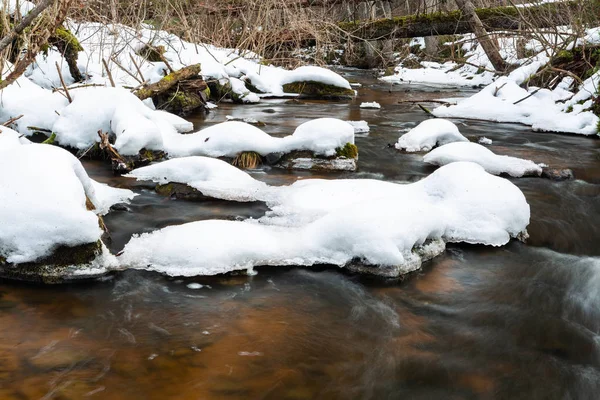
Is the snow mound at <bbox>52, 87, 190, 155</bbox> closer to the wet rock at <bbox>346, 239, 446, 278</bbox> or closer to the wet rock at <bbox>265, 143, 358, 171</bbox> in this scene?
the wet rock at <bbox>265, 143, 358, 171</bbox>

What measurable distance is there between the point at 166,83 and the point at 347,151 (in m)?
3.76

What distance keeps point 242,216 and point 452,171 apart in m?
1.82

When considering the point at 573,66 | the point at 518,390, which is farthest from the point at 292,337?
the point at 573,66

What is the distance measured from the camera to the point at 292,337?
8.27ft

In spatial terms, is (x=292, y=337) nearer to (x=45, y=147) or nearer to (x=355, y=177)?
(x=45, y=147)

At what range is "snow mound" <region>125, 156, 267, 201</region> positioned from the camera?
4.41 metres

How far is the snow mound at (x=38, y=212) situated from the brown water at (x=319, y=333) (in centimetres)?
24

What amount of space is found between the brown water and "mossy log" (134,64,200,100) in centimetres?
411

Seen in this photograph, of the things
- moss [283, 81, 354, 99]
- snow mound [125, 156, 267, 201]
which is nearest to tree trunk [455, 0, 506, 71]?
moss [283, 81, 354, 99]

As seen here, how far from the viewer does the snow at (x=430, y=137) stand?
6551mm

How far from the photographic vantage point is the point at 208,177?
4602mm

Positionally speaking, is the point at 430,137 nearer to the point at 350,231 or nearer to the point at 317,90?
the point at 350,231

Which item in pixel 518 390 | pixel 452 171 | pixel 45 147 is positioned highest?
pixel 45 147

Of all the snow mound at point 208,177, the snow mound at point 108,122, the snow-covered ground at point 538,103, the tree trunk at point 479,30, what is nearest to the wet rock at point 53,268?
the snow mound at point 208,177
